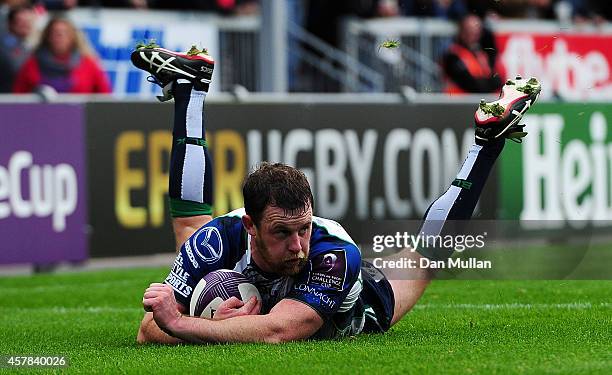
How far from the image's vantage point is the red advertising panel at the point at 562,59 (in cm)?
2170

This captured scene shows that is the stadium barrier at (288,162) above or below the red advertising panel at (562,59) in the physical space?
below

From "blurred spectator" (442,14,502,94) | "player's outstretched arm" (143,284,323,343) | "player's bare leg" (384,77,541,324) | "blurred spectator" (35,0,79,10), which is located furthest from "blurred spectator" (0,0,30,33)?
"player's outstretched arm" (143,284,323,343)

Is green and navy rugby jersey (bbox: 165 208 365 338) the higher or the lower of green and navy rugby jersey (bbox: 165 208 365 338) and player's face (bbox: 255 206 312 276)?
the lower

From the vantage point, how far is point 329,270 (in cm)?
754

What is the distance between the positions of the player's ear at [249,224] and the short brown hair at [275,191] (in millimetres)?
28

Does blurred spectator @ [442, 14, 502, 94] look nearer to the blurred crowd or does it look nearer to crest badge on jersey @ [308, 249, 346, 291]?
the blurred crowd

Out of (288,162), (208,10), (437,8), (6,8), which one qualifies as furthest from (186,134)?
(437,8)

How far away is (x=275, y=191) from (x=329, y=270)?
20.2 inches

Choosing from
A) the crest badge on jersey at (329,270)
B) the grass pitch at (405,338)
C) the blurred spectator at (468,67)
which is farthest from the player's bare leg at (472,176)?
the blurred spectator at (468,67)

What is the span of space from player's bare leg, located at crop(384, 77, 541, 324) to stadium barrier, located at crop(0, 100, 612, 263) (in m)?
6.04

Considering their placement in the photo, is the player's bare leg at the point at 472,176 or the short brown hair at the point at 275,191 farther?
the player's bare leg at the point at 472,176

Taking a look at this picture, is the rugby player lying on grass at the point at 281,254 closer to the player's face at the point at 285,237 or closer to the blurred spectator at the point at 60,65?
the player's face at the point at 285,237

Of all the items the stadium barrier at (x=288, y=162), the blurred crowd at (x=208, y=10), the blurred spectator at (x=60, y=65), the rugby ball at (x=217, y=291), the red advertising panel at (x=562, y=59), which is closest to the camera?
the rugby ball at (x=217, y=291)

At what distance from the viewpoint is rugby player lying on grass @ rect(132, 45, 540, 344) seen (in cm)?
743
